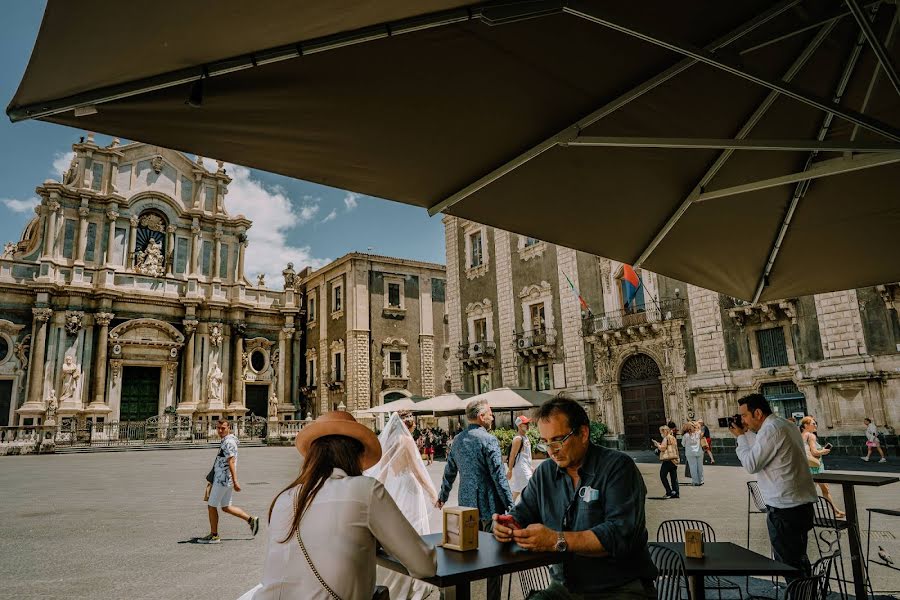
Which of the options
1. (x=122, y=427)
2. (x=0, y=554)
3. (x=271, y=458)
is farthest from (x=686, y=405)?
(x=122, y=427)

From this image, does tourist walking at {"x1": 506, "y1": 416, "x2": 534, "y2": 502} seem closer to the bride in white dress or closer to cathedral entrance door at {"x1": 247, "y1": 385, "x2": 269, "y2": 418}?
the bride in white dress

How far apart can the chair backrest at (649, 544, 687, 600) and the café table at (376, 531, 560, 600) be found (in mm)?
670

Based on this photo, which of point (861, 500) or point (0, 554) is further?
point (861, 500)

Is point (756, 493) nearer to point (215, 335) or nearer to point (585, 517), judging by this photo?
point (585, 517)

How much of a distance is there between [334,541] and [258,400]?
3841 cm

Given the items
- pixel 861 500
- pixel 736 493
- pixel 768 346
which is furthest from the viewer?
pixel 768 346

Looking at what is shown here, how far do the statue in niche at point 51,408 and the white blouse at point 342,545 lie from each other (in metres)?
33.7

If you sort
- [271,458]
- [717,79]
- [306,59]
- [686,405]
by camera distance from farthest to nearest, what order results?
[271,458] → [686,405] → [717,79] → [306,59]

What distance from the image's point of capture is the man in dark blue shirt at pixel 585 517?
270 centimetres

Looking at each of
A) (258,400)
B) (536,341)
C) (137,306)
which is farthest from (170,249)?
(536,341)

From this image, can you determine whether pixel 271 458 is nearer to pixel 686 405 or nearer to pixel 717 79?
pixel 686 405

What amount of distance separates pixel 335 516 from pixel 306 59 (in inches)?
73.9

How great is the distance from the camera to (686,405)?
832 inches

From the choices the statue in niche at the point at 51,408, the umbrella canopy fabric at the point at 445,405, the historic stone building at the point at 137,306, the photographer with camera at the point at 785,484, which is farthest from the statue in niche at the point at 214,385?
the photographer with camera at the point at 785,484
